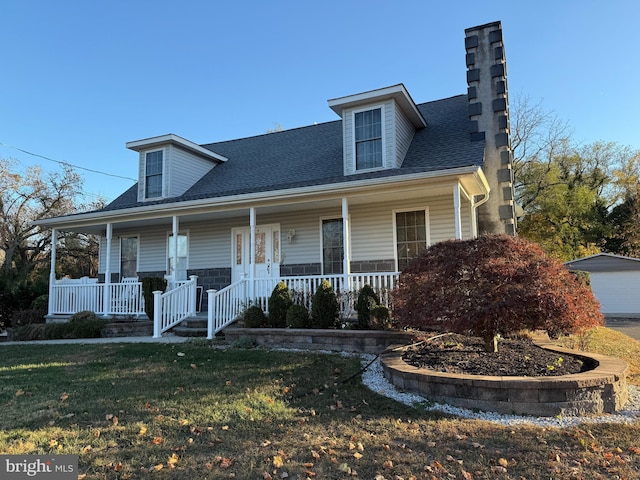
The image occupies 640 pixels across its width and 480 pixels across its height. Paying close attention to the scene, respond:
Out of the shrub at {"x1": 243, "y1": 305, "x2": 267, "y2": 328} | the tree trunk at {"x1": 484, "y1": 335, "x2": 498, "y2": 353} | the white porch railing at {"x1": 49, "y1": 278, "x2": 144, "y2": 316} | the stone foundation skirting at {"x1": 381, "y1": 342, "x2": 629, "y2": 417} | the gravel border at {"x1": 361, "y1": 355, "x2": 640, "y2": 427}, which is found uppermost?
the white porch railing at {"x1": 49, "y1": 278, "x2": 144, "y2": 316}

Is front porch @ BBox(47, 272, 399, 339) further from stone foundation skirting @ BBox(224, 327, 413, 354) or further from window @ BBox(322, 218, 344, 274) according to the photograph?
window @ BBox(322, 218, 344, 274)

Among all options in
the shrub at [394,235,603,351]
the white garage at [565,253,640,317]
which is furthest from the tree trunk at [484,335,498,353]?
the white garage at [565,253,640,317]

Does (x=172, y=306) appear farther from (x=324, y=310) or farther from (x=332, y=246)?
(x=332, y=246)

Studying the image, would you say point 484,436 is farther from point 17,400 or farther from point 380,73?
point 380,73

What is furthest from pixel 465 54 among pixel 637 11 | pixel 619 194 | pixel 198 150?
pixel 619 194

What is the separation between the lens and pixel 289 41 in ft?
40.8

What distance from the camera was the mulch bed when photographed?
4902 millimetres

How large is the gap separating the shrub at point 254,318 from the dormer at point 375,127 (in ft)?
13.4

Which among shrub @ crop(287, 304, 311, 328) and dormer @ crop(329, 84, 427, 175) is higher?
dormer @ crop(329, 84, 427, 175)

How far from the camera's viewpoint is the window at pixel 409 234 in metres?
9.81

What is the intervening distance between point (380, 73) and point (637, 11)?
813 centimetres

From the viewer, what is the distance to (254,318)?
8266 mm

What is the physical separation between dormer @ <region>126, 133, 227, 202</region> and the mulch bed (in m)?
9.10

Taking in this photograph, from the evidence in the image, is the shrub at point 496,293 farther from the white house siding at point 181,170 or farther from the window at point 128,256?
the window at point 128,256
